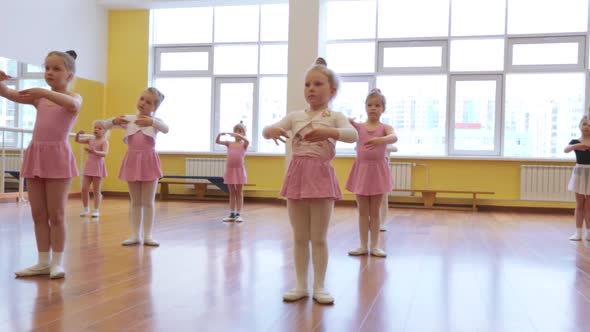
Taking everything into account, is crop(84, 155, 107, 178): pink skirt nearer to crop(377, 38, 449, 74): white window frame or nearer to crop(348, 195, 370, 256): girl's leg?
crop(348, 195, 370, 256): girl's leg

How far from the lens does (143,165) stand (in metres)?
4.04

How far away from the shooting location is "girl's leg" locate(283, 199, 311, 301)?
2561 millimetres

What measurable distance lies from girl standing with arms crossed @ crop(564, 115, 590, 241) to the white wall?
7457mm

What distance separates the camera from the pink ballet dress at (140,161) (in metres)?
4.03

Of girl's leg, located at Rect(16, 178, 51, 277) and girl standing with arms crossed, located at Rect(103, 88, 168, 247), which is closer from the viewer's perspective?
girl's leg, located at Rect(16, 178, 51, 277)

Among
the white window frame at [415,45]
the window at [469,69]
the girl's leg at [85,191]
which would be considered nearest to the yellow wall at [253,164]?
the window at [469,69]

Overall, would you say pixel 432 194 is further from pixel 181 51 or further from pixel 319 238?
pixel 319 238

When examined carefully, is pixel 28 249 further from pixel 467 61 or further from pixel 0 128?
pixel 467 61

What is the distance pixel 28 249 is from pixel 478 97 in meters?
7.36

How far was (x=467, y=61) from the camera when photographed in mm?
8961

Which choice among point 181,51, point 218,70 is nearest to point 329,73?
point 218,70

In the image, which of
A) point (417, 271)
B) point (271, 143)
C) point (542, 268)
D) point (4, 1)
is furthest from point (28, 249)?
point (271, 143)

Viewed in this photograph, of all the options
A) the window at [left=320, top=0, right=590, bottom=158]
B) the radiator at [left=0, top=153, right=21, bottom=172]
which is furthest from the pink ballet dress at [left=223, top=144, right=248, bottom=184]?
the radiator at [left=0, top=153, right=21, bottom=172]

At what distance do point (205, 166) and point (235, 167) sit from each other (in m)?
3.60
